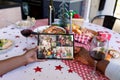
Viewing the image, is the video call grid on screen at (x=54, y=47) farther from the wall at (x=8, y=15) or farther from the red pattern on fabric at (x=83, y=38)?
the wall at (x=8, y=15)

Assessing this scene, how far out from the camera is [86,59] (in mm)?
1076

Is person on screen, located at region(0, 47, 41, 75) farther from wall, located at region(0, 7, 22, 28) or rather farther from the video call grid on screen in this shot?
wall, located at region(0, 7, 22, 28)

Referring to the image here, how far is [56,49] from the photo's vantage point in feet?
3.55

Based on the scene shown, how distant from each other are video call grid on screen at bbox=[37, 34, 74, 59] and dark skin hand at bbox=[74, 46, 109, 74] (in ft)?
0.20

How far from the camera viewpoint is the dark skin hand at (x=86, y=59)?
970mm

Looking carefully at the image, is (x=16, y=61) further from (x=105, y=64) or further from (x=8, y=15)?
(x=8, y=15)

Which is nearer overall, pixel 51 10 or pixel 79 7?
pixel 51 10

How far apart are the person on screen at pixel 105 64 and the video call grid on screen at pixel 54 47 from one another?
7cm

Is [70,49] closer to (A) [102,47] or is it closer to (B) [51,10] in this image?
(A) [102,47]

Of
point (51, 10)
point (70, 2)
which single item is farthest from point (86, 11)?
point (51, 10)

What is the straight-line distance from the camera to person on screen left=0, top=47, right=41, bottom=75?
92cm

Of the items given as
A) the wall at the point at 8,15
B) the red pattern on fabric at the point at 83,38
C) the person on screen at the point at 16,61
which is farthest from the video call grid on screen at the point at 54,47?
the wall at the point at 8,15

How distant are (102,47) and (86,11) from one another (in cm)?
276

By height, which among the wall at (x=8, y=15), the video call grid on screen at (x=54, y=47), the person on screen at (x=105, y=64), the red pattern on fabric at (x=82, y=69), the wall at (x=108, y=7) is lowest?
the red pattern on fabric at (x=82, y=69)
